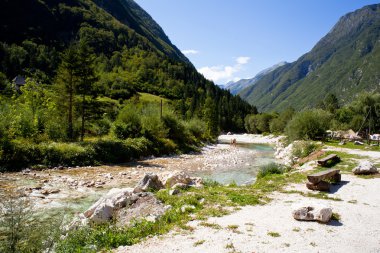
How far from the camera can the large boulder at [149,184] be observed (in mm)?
15470

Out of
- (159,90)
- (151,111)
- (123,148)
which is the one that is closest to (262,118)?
(159,90)

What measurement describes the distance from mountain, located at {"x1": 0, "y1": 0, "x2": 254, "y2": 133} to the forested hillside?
0.56m

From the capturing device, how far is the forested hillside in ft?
110

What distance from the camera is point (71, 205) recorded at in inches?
593

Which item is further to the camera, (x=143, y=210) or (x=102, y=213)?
(x=143, y=210)

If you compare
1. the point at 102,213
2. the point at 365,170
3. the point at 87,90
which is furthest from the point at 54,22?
the point at 365,170

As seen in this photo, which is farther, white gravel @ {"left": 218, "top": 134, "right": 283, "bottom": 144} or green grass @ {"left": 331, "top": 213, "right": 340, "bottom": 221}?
white gravel @ {"left": 218, "top": 134, "right": 283, "bottom": 144}

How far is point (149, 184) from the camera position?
15.9m

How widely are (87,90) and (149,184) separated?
25.4 meters

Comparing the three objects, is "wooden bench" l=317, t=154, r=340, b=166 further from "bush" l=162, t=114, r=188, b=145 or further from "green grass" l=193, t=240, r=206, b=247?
"bush" l=162, t=114, r=188, b=145

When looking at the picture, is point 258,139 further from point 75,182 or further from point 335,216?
point 335,216

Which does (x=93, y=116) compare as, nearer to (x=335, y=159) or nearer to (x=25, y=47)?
(x=335, y=159)

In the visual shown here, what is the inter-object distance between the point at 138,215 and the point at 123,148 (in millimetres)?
25183

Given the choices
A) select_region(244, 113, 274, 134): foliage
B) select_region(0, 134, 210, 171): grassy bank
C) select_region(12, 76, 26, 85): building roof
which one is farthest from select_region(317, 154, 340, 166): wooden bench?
select_region(244, 113, 274, 134): foliage
